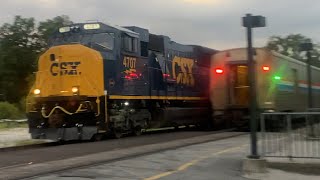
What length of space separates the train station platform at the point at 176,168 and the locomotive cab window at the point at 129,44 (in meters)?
6.76

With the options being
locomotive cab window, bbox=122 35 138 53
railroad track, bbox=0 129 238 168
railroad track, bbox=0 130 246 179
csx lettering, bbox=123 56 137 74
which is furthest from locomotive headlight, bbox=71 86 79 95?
locomotive cab window, bbox=122 35 138 53

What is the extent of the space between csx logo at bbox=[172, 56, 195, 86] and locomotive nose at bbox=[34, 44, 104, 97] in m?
6.57

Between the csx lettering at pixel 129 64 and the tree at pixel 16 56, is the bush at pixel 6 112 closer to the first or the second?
the tree at pixel 16 56

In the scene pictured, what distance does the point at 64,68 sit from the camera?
64.6 ft

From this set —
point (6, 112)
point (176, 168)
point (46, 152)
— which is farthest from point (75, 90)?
point (6, 112)

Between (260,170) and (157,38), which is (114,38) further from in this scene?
(260,170)

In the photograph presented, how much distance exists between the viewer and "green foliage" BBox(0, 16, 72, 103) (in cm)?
5609

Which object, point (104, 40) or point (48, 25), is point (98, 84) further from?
point (48, 25)

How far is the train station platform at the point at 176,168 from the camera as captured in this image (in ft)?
34.7

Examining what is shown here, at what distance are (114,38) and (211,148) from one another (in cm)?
673

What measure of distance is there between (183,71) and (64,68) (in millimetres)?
8458

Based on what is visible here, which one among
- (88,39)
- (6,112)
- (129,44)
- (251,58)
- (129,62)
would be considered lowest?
(6,112)

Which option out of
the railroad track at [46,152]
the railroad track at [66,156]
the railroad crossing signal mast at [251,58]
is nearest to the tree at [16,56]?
the railroad track at [46,152]

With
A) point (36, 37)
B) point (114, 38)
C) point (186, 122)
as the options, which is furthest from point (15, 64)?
point (114, 38)
